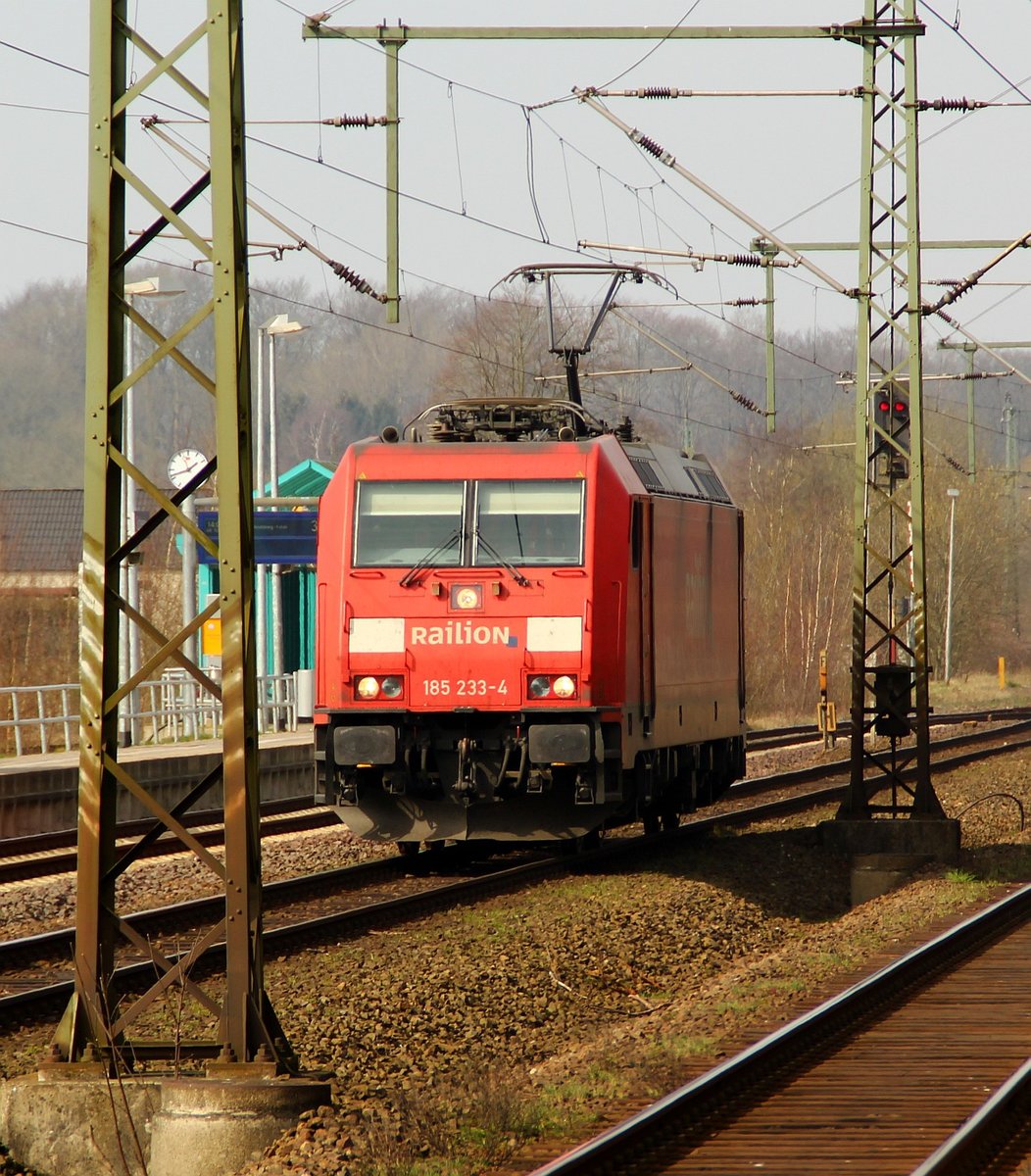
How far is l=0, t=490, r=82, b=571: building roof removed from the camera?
6988cm

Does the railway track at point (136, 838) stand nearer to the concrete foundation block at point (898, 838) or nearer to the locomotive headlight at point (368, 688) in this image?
the locomotive headlight at point (368, 688)

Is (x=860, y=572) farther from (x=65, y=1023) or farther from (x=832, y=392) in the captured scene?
(x=832, y=392)

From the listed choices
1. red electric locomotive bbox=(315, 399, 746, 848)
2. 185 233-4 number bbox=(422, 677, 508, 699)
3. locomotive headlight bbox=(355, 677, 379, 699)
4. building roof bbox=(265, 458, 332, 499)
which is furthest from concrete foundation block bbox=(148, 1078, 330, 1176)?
building roof bbox=(265, 458, 332, 499)

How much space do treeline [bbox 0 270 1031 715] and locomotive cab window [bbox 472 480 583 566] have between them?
20.3m

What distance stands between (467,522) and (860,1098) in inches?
290

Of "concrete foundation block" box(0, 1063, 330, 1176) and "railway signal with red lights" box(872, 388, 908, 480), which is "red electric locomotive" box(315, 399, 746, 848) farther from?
"concrete foundation block" box(0, 1063, 330, 1176)

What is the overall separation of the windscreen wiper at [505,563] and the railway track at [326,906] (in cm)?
254

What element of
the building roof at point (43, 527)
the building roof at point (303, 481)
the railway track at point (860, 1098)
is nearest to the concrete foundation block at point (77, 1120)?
the railway track at point (860, 1098)

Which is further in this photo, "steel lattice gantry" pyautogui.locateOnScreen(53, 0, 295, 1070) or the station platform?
the station platform

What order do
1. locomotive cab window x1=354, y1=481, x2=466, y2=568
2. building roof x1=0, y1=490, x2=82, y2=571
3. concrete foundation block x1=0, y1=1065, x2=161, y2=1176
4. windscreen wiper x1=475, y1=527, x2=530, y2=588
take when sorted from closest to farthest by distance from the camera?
concrete foundation block x1=0, y1=1065, x2=161, y2=1176
windscreen wiper x1=475, y1=527, x2=530, y2=588
locomotive cab window x1=354, y1=481, x2=466, y2=568
building roof x1=0, y1=490, x2=82, y2=571

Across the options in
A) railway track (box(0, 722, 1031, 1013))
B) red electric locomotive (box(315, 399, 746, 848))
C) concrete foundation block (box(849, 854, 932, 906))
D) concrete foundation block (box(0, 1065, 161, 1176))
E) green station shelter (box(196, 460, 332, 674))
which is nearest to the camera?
concrete foundation block (box(0, 1065, 161, 1176))

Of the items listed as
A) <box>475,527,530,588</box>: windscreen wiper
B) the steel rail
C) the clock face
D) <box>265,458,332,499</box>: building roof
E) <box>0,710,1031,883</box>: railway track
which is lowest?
<box>0,710,1031,883</box>: railway track

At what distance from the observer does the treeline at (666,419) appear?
170 feet

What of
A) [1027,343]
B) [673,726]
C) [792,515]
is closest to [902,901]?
[673,726]
